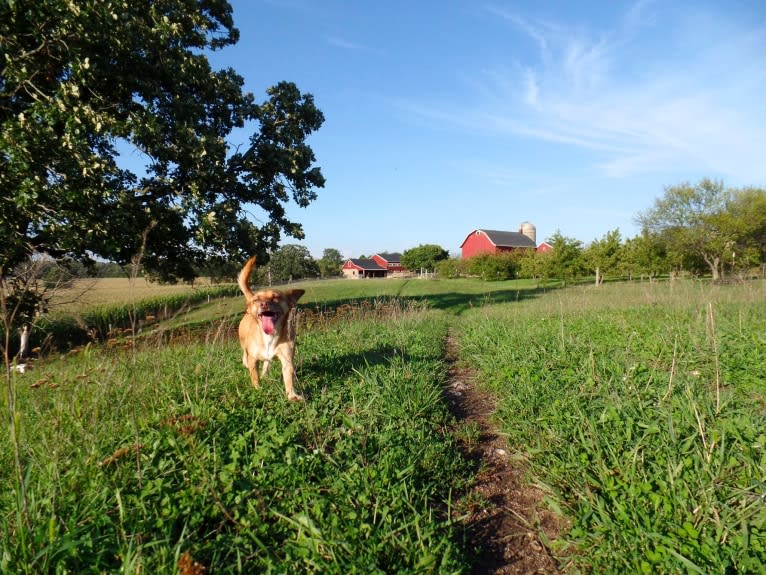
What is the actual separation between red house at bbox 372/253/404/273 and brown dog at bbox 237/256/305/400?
4001 inches

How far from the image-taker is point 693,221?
37125mm

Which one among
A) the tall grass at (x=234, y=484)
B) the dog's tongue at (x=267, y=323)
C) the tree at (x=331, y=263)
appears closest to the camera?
the tall grass at (x=234, y=484)

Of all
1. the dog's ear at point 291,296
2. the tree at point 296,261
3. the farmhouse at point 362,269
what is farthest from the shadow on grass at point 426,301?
the farmhouse at point 362,269

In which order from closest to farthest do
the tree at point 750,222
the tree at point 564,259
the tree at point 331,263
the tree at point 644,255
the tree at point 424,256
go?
the tree at point 750,222 → the tree at point 644,255 → the tree at point 564,259 → the tree at point 424,256 → the tree at point 331,263

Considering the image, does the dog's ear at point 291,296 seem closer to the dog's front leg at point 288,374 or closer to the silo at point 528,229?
the dog's front leg at point 288,374

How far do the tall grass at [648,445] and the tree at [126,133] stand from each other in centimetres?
676

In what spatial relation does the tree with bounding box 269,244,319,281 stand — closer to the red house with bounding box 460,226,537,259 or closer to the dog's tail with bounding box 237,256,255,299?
the red house with bounding box 460,226,537,259

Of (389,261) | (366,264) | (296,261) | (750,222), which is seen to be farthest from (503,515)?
(389,261)

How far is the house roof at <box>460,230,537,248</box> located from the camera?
74.1 meters

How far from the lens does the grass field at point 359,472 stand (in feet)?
6.79

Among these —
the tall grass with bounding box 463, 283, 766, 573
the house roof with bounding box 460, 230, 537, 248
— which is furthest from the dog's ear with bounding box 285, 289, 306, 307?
the house roof with bounding box 460, 230, 537, 248

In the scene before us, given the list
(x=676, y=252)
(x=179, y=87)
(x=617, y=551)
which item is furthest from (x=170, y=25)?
(x=676, y=252)

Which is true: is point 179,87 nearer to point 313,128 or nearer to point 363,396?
point 313,128

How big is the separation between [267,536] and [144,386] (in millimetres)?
2705
